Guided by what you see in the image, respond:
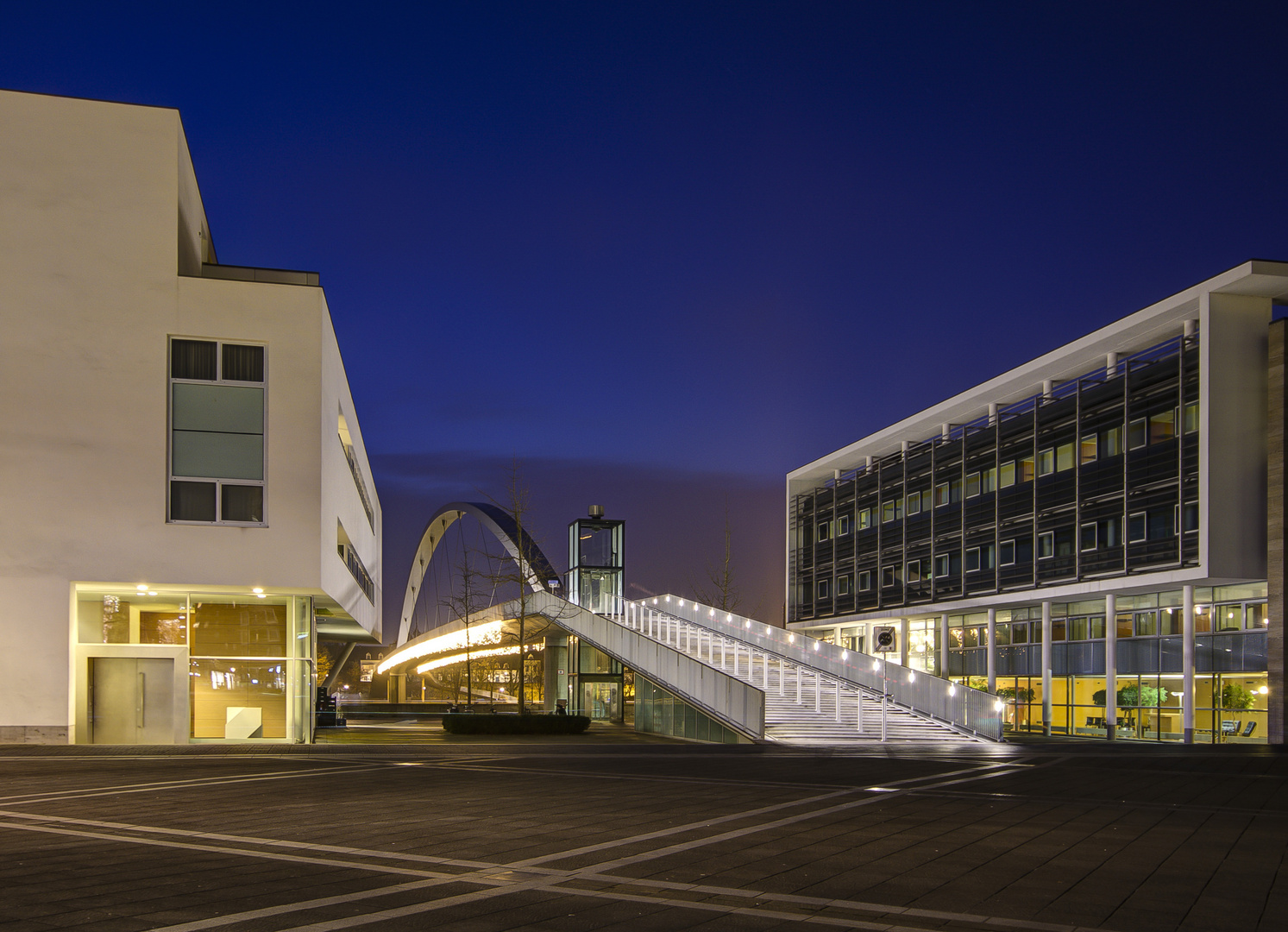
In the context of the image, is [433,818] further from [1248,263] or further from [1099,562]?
[1099,562]

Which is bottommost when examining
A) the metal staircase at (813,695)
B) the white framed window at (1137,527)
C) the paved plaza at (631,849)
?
the metal staircase at (813,695)

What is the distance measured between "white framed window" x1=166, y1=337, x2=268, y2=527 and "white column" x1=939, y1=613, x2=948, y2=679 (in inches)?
1467

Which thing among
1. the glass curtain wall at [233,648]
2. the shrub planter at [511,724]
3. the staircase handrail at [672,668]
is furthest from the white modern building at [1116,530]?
the glass curtain wall at [233,648]

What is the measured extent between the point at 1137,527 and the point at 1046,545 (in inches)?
230

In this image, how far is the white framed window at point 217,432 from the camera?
24562 millimetres

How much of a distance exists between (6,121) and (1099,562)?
3522 cm

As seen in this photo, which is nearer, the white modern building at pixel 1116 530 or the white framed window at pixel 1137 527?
the white modern building at pixel 1116 530

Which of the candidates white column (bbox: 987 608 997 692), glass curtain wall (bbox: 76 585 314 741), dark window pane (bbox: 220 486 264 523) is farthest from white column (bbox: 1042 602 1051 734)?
dark window pane (bbox: 220 486 264 523)

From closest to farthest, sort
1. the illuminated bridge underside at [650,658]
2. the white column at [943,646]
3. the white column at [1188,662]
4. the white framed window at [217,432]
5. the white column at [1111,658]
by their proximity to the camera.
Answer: the white framed window at [217,432]
the illuminated bridge underside at [650,658]
the white column at [1188,662]
the white column at [1111,658]
the white column at [943,646]

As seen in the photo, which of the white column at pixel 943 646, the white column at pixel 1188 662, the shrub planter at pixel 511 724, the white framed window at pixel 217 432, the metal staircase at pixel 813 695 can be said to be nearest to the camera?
the white framed window at pixel 217 432

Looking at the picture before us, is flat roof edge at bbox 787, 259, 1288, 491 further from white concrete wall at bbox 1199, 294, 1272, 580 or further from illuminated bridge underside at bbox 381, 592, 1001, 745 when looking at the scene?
illuminated bridge underside at bbox 381, 592, 1001, 745

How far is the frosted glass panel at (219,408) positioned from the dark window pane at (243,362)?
0.88 feet

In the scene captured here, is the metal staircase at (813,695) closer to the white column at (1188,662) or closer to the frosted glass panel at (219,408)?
the white column at (1188,662)

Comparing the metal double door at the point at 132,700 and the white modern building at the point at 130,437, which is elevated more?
the white modern building at the point at 130,437
